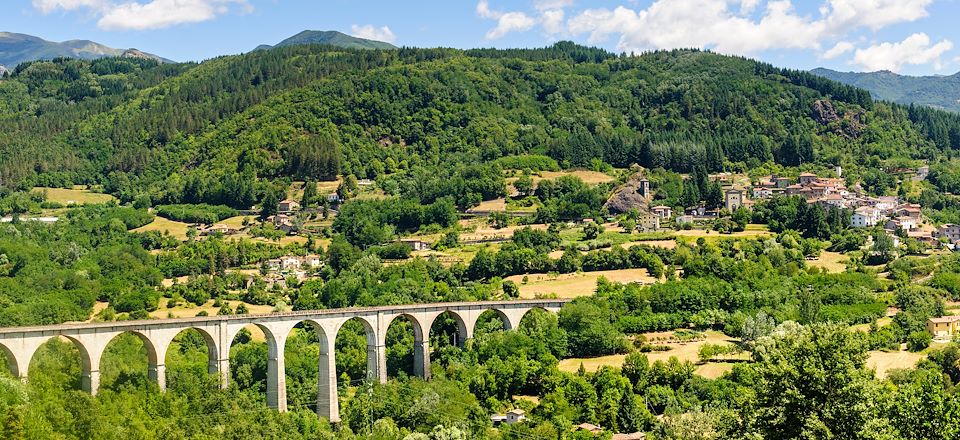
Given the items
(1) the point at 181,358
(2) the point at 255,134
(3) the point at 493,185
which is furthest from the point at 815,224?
(2) the point at 255,134

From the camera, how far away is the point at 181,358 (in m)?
54.8

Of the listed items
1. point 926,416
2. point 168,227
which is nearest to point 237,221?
point 168,227

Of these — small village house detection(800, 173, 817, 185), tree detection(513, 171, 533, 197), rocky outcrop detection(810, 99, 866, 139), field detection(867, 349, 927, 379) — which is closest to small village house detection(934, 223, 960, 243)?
small village house detection(800, 173, 817, 185)

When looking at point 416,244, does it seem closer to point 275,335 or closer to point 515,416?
point 275,335

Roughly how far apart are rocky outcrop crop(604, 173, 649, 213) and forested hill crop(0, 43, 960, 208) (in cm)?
1344

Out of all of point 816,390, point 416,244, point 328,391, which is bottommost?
point 328,391

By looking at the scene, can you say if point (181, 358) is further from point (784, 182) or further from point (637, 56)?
point (637, 56)

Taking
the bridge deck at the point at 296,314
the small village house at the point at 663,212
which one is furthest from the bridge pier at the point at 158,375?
the small village house at the point at 663,212

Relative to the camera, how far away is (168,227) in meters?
105

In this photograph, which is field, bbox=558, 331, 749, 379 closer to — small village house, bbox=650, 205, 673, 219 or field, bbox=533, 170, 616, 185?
small village house, bbox=650, 205, 673, 219

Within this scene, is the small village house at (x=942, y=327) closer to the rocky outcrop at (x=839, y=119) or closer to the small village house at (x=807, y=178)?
the small village house at (x=807, y=178)

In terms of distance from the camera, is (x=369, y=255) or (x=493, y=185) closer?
(x=369, y=255)

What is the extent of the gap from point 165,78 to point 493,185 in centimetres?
9024

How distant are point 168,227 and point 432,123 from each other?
41568 millimetres
